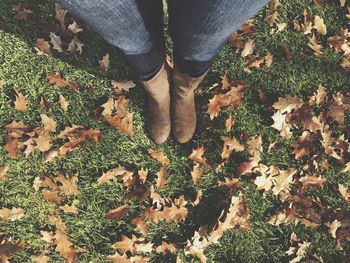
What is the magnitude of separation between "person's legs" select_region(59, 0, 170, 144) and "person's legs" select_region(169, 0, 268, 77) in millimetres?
112

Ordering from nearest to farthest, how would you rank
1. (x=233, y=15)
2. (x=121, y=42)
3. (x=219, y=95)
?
(x=233, y=15) < (x=121, y=42) < (x=219, y=95)

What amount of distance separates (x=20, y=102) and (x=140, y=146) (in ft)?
2.77

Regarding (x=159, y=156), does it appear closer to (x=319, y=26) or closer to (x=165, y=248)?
(x=165, y=248)

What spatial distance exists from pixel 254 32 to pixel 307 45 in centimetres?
39

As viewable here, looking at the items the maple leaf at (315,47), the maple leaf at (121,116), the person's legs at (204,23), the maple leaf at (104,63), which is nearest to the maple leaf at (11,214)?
the maple leaf at (121,116)

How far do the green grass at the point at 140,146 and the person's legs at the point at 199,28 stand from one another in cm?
63

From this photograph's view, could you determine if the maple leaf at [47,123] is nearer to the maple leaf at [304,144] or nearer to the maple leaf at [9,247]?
the maple leaf at [9,247]

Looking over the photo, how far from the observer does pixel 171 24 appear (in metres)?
1.86

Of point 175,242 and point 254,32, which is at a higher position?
point 254,32

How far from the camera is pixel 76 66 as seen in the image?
2.99 metres

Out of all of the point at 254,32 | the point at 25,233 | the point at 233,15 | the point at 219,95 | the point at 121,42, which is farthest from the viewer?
the point at 254,32

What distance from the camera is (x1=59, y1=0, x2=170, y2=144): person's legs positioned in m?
1.52

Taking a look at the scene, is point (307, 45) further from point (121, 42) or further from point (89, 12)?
point (89, 12)

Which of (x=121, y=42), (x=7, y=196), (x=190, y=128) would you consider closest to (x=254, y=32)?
(x=190, y=128)
